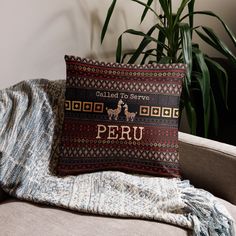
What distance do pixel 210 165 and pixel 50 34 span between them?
924 millimetres

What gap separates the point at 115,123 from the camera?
1.20 meters

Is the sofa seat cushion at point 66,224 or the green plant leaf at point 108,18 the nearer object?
the sofa seat cushion at point 66,224

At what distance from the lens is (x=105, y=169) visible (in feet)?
3.97

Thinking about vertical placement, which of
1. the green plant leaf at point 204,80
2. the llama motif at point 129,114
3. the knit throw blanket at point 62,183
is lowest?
the knit throw blanket at point 62,183

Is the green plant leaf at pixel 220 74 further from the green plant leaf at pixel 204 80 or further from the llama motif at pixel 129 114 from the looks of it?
the llama motif at pixel 129 114

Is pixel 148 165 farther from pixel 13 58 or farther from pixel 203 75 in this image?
pixel 13 58

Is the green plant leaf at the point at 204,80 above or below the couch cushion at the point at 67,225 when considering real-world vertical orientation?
above

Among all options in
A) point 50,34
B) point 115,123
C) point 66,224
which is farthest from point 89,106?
point 50,34

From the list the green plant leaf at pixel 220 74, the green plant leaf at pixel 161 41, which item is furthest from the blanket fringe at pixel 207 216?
the green plant leaf at pixel 161 41

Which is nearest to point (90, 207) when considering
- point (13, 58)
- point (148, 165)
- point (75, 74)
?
point (148, 165)

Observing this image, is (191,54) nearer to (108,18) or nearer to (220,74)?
(220,74)

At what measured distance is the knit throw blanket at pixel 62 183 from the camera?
1.02 meters

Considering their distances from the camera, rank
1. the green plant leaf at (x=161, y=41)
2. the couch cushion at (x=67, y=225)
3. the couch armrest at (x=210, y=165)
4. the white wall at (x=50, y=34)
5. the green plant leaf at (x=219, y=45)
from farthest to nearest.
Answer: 1. the green plant leaf at (x=161, y=41)
2. the green plant leaf at (x=219, y=45)
3. the white wall at (x=50, y=34)
4. the couch armrest at (x=210, y=165)
5. the couch cushion at (x=67, y=225)

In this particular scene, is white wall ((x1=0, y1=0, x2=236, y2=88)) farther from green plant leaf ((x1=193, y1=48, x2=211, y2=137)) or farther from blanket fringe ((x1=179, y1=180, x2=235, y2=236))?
blanket fringe ((x1=179, y1=180, x2=235, y2=236))
